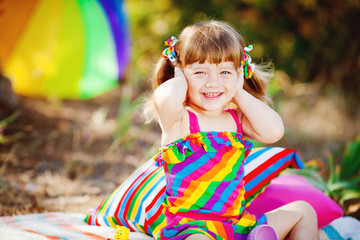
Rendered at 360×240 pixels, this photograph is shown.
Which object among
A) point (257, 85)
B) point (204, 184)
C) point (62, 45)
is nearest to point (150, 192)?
point (204, 184)

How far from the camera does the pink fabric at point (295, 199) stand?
216cm

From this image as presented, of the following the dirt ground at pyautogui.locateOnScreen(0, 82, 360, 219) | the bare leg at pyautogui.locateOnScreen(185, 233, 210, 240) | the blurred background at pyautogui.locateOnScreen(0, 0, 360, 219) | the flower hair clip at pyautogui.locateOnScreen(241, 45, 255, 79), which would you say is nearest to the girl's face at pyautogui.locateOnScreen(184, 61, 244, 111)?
the flower hair clip at pyautogui.locateOnScreen(241, 45, 255, 79)

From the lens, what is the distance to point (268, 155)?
87.6 inches

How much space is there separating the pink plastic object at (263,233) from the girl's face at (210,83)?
54 centimetres

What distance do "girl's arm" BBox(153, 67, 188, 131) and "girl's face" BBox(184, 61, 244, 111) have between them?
1.9 inches

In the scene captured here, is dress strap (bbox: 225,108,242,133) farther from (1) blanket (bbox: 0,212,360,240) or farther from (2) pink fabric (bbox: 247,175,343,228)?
(1) blanket (bbox: 0,212,360,240)

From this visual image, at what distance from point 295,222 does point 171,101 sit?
32.1 inches

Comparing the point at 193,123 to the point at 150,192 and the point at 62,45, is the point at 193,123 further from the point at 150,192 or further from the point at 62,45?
the point at 62,45

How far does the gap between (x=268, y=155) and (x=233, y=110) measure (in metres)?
0.45

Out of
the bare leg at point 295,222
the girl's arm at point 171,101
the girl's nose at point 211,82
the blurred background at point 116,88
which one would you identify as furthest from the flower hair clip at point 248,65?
the bare leg at point 295,222

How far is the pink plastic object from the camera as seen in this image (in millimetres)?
1635

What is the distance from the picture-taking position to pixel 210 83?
66.4 inches

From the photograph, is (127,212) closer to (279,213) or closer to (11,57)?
(279,213)

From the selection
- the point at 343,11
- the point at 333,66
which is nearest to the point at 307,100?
the point at 333,66
